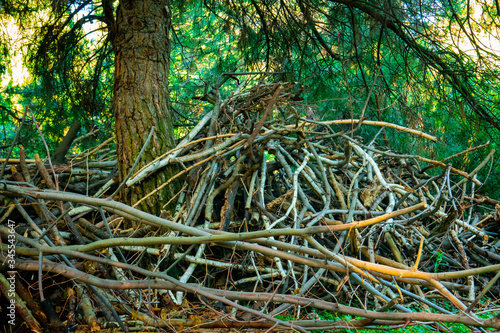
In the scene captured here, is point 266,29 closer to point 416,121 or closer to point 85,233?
point 416,121

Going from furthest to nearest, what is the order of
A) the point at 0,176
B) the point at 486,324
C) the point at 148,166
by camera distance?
the point at 148,166 → the point at 0,176 → the point at 486,324

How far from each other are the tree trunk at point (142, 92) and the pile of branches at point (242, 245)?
5.1 inches

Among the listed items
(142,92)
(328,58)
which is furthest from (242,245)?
(328,58)

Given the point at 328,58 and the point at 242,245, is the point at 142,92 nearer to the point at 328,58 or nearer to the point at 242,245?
the point at 242,245

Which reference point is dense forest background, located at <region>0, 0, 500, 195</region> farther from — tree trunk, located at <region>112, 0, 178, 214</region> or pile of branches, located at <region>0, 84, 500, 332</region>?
pile of branches, located at <region>0, 84, 500, 332</region>

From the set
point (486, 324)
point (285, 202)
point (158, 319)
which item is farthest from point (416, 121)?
point (158, 319)

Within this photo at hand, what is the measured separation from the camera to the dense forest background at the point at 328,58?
3252 millimetres

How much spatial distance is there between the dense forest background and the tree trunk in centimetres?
46

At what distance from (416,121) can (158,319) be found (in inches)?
120

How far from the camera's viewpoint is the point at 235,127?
10.6ft

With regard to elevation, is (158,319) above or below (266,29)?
below

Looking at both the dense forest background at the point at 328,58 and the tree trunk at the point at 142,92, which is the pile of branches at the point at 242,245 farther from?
the dense forest background at the point at 328,58

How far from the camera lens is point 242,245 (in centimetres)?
177

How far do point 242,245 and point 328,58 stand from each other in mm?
3104
